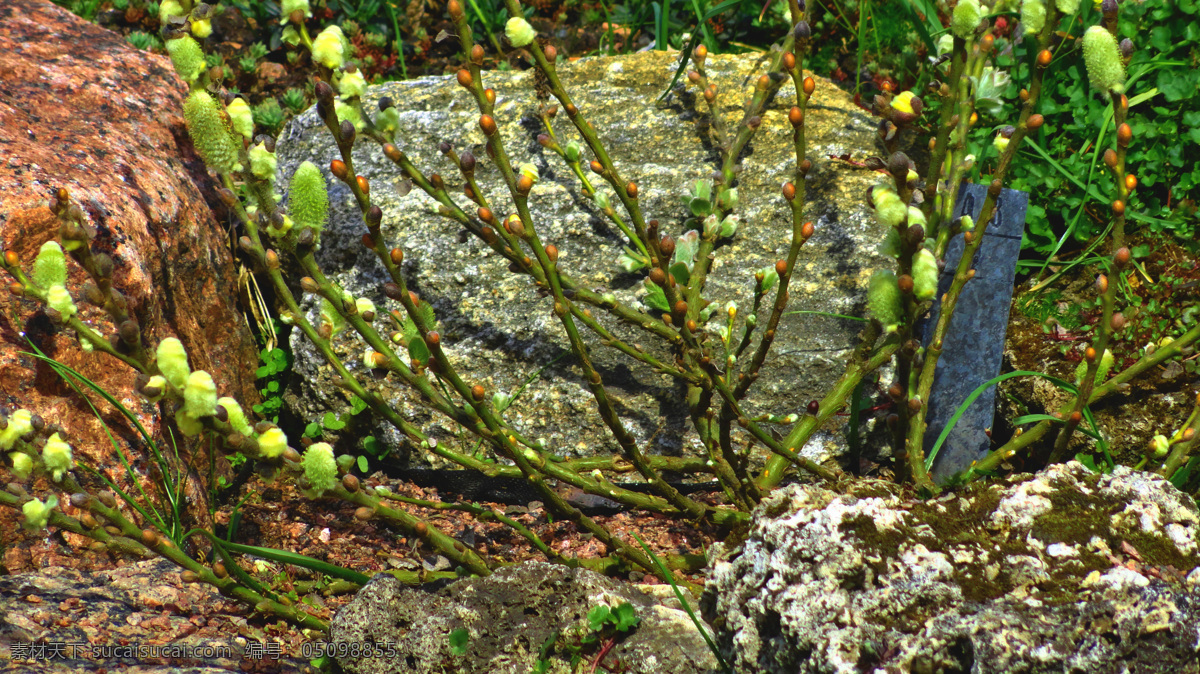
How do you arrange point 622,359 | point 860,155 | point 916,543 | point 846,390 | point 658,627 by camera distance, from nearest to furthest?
point 916,543, point 658,627, point 846,390, point 622,359, point 860,155

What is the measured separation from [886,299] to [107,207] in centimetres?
213

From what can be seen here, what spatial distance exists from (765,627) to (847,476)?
1043 millimetres

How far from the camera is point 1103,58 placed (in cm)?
167

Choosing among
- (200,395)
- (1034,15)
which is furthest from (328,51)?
(1034,15)

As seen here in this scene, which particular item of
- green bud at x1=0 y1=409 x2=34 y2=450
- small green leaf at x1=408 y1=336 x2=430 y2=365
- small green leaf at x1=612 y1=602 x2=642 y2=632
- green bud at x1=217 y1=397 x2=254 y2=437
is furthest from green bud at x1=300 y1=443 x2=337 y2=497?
small green leaf at x1=612 y1=602 x2=642 y2=632

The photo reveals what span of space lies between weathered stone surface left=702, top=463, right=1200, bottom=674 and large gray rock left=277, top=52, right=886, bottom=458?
999mm

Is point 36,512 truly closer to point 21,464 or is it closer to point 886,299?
point 21,464

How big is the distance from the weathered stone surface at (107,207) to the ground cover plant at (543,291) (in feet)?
0.35

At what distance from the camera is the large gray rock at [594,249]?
260 centimetres

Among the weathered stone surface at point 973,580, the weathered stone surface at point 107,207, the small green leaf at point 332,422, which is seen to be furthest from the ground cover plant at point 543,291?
the small green leaf at point 332,422

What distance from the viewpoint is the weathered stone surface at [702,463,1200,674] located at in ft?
4.15

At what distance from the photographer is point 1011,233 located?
88.7 inches

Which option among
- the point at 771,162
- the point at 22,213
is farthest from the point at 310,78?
the point at 771,162

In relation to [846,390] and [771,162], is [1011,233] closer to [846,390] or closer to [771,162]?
[846,390]
